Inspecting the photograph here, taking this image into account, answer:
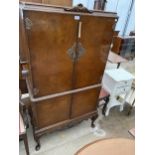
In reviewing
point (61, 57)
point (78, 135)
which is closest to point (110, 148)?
point (61, 57)

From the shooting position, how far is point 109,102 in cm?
238

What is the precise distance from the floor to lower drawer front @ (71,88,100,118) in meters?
0.34

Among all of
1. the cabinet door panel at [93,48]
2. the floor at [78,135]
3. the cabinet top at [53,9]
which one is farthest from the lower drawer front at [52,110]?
the cabinet top at [53,9]

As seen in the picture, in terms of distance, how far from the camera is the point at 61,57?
55.0 inches

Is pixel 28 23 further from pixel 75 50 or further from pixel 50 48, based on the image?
pixel 75 50

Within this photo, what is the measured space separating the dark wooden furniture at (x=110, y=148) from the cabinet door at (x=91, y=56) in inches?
31.6

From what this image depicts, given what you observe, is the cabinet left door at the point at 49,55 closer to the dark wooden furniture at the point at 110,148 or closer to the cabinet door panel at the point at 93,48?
the cabinet door panel at the point at 93,48

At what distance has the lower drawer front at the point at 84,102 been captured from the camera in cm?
181

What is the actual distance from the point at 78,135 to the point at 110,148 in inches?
49.7

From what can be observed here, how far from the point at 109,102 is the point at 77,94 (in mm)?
825

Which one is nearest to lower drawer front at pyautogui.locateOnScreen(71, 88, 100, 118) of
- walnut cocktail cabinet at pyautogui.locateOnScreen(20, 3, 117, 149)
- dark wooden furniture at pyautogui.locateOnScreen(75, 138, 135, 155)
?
walnut cocktail cabinet at pyautogui.locateOnScreen(20, 3, 117, 149)
